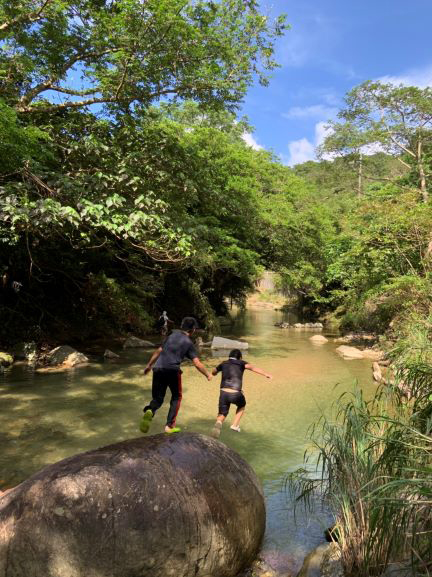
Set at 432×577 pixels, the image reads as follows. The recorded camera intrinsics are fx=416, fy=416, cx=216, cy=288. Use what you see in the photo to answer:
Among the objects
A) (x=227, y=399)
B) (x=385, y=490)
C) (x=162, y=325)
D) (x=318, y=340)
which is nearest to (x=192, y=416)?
(x=227, y=399)

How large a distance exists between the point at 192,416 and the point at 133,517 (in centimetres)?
553

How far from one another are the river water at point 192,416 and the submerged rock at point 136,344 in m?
1.49

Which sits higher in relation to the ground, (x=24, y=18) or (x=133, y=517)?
(x=24, y=18)

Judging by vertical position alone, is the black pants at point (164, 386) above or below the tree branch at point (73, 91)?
below

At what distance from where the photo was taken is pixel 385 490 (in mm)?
2588

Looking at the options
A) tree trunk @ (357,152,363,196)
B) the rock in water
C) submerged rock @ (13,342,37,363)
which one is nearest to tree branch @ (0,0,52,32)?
submerged rock @ (13,342,37,363)

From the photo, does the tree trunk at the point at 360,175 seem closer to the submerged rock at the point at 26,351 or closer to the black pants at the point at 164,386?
the submerged rock at the point at 26,351

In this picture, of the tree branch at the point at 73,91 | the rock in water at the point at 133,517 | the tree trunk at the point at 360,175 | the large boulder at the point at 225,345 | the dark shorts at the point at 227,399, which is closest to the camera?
the rock in water at the point at 133,517

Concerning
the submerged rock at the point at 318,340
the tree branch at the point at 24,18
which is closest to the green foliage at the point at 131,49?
the tree branch at the point at 24,18

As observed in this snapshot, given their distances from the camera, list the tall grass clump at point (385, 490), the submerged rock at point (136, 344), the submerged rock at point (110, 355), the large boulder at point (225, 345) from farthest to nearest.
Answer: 1. the large boulder at point (225, 345)
2. the submerged rock at point (136, 344)
3. the submerged rock at point (110, 355)
4. the tall grass clump at point (385, 490)

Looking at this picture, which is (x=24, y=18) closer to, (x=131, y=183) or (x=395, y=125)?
(x=131, y=183)

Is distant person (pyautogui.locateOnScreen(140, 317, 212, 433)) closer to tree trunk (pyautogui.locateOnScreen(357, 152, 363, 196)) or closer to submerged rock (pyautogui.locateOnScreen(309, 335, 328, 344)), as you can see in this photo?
submerged rock (pyautogui.locateOnScreen(309, 335, 328, 344))

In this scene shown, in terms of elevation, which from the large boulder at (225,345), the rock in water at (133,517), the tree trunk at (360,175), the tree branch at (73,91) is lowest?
the large boulder at (225,345)

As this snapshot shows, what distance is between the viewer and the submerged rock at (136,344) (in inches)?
661
